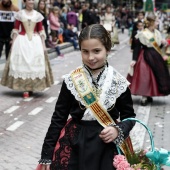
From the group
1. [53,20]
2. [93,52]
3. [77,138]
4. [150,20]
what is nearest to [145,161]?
[77,138]

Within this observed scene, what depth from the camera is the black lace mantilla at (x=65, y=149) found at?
3.06 meters

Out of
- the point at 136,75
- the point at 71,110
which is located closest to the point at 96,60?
the point at 71,110

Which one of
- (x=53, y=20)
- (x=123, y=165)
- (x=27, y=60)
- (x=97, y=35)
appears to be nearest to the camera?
(x=123, y=165)

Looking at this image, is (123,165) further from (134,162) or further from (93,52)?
(93,52)

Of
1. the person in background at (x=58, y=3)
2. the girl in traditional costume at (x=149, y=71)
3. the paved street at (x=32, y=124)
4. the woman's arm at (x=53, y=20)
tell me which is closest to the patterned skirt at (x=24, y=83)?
the paved street at (x=32, y=124)

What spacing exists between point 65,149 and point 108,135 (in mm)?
297

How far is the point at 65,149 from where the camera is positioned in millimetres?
3088

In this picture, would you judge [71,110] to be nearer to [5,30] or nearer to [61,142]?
[61,142]

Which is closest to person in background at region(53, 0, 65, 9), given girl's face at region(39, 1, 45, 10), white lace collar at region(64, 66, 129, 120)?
girl's face at region(39, 1, 45, 10)

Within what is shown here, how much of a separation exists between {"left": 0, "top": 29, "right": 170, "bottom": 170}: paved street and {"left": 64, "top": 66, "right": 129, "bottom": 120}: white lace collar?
8.05 ft

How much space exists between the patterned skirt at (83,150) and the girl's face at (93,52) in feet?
1.20

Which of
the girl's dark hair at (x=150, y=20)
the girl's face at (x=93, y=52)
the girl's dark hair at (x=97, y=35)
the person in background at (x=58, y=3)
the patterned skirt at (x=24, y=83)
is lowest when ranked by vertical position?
the person in background at (x=58, y=3)

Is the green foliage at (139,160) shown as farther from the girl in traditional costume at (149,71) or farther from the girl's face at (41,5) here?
the girl's face at (41,5)

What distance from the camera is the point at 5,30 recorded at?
11578mm
